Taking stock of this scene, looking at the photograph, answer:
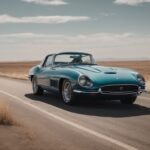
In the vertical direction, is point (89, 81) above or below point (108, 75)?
below

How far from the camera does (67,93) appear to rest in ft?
40.6

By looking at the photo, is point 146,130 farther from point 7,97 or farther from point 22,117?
point 7,97

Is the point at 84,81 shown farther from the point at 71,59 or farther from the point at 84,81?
the point at 71,59

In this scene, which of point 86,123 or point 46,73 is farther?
point 46,73

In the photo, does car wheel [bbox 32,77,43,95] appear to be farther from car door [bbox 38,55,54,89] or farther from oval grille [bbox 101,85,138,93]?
oval grille [bbox 101,85,138,93]

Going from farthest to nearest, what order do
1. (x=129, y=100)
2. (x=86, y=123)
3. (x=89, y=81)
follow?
1. (x=129, y=100)
2. (x=89, y=81)
3. (x=86, y=123)

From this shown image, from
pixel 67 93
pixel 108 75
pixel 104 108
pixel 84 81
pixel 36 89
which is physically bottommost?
pixel 104 108

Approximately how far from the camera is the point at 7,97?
1510 cm

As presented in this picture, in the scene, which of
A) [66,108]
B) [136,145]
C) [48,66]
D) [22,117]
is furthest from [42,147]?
[48,66]

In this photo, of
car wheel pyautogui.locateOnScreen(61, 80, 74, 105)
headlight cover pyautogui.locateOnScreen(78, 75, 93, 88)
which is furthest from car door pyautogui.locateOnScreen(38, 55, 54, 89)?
headlight cover pyautogui.locateOnScreen(78, 75, 93, 88)

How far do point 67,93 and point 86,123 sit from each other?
10.8 ft

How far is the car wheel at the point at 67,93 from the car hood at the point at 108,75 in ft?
1.57

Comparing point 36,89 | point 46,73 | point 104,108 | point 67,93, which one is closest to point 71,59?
point 46,73

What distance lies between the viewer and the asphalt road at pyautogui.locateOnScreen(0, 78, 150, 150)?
7.01 metres
